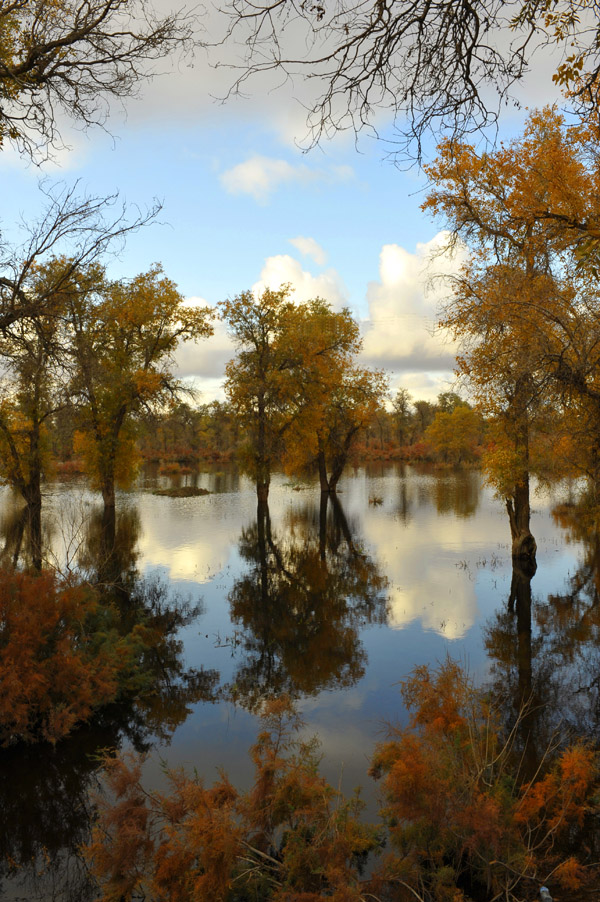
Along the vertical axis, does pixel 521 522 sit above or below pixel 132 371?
below

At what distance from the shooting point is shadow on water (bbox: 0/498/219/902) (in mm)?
5777

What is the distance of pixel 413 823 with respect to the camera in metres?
5.29

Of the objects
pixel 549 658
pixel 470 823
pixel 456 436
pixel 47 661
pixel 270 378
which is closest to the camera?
pixel 470 823

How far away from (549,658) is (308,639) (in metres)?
4.32

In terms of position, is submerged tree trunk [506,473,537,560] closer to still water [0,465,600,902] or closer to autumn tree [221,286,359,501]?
still water [0,465,600,902]

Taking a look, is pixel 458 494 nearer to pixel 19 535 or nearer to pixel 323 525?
pixel 323 525

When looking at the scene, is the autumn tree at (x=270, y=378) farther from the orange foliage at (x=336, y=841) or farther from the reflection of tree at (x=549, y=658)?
the orange foliage at (x=336, y=841)

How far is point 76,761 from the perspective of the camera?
7.83 metres

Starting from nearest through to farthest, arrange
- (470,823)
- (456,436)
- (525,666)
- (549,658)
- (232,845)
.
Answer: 1. (232,845)
2. (470,823)
3. (525,666)
4. (549,658)
5. (456,436)

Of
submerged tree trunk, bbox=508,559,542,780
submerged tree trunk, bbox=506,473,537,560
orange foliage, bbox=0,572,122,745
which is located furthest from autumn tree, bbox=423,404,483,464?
orange foliage, bbox=0,572,122,745

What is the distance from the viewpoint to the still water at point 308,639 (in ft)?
23.9

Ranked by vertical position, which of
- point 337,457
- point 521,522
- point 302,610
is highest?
point 337,457

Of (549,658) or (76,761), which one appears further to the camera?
(549,658)

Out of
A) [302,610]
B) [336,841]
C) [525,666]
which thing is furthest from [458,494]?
[336,841]
